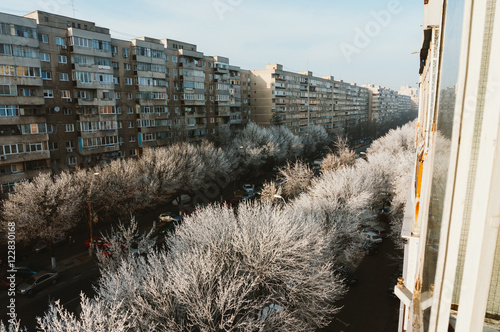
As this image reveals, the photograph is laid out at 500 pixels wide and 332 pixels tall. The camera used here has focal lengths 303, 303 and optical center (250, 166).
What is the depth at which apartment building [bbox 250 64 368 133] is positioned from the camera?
64000 mm

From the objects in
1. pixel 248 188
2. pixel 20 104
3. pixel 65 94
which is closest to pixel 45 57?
pixel 65 94

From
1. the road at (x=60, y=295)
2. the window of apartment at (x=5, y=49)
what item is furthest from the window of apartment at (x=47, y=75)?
the road at (x=60, y=295)

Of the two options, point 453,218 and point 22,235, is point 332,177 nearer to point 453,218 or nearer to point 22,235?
point 22,235

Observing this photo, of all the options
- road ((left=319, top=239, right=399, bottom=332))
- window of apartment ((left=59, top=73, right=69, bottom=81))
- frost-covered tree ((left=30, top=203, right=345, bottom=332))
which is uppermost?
window of apartment ((left=59, top=73, right=69, bottom=81))

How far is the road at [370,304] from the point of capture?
47.2 ft

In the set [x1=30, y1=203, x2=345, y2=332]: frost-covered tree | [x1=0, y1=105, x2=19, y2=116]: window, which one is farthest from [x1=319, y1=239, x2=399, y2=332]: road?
[x1=0, y1=105, x2=19, y2=116]: window

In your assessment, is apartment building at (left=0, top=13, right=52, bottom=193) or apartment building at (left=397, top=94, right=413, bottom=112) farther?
apartment building at (left=397, top=94, right=413, bottom=112)

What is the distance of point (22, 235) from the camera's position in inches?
754

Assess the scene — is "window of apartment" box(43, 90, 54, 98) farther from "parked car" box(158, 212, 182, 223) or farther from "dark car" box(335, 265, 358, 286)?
"dark car" box(335, 265, 358, 286)

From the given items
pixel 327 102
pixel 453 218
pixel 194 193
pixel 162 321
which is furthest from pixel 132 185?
pixel 327 102

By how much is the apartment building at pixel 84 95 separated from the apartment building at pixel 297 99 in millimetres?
21158

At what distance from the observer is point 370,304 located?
629 inches

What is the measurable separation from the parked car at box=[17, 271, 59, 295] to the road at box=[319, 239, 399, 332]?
1553cm

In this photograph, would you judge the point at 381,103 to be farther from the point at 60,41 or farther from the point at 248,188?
the point at 60,41
